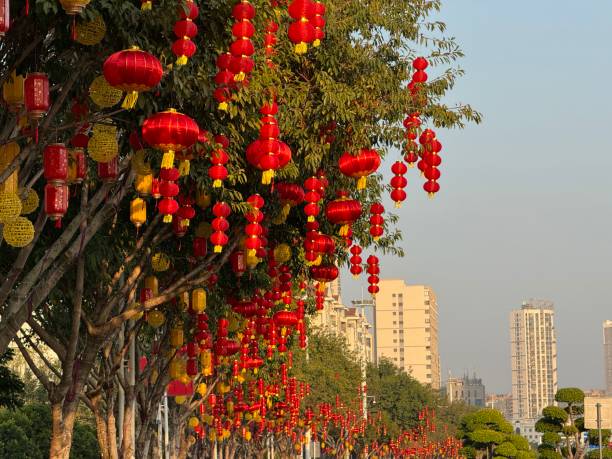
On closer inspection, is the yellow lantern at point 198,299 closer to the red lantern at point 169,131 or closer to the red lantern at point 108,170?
the red lantern at point 108,170

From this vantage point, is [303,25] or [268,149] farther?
[268,149]

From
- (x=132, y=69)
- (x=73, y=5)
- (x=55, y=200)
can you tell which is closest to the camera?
(x=73, y=5)

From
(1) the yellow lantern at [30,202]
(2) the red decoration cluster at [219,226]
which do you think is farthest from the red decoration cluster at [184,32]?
(2) the red decoration cluster at [219,226]

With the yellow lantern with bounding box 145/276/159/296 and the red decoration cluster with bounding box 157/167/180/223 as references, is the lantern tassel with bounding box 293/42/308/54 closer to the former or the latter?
the red decoration cluster with bounding box 157/167/180/223

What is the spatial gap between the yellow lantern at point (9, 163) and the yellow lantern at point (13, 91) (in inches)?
27.4

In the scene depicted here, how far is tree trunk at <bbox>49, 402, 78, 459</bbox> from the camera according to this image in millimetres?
19156

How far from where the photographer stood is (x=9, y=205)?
13453mm

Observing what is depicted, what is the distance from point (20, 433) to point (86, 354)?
27.4 meters

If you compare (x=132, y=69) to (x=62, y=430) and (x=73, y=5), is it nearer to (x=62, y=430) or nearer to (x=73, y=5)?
(x=73, y=5)

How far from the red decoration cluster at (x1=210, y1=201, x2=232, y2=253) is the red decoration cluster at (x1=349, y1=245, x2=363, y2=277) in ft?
13.7

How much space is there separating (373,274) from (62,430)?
611 centimetres

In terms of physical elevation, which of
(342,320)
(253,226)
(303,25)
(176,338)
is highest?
(342,320)

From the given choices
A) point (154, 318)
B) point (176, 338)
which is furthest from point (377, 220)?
point (176, 338)

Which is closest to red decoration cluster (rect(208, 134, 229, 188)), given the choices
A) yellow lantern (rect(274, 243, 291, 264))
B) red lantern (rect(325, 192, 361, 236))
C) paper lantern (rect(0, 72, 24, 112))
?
red lantern (rect(325, 192, 361, 236))
